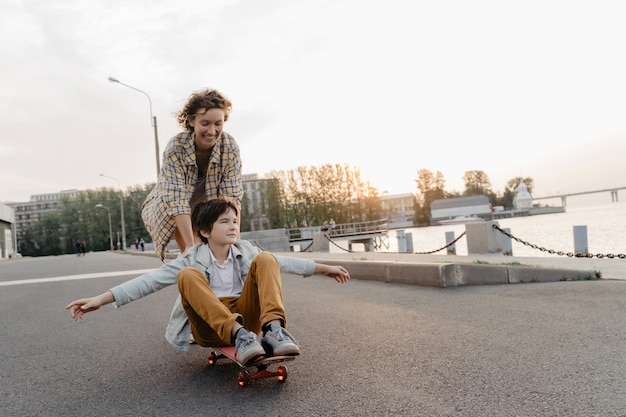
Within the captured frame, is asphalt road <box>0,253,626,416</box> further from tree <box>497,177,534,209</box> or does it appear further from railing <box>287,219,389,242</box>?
tree <box>497,177,534,209</box>

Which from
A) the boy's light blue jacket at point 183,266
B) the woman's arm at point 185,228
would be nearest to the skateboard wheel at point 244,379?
the boy's light blue jacket at point 183,266

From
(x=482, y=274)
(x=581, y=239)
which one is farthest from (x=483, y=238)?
(x=482, y=274)

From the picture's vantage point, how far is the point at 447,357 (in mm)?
3090

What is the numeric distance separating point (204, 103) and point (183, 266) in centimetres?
114

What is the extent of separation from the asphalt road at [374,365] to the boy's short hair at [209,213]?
0.87 m

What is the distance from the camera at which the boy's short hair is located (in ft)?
A: 10.2

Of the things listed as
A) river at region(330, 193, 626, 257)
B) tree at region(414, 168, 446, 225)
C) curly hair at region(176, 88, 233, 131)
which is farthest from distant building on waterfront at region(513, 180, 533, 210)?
curly hair at region(176, 88, 233, 131)

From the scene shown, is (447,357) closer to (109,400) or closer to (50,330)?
(109,400)

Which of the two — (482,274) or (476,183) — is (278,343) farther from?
(476,183)

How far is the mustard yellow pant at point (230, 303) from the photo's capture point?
2668 millimetres

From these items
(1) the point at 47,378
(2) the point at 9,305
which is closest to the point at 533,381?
(1) the point at 47,378

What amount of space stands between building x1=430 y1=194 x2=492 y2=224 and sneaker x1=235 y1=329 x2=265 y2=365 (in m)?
104

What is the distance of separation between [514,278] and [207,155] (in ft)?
15.1

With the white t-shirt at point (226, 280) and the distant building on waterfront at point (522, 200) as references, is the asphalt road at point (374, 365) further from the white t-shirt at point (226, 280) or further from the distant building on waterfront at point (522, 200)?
the distant building on waterfront at point (522, 200)
